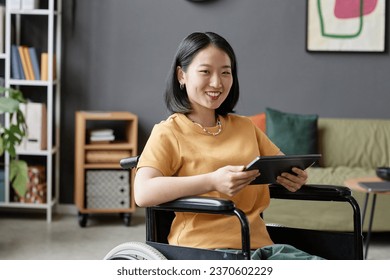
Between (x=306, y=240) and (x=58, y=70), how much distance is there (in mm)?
3063

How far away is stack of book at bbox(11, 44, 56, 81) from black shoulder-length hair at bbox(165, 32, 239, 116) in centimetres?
276

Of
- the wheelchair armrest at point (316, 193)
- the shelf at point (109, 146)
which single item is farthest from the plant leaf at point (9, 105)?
the wheelchair armrest at point (316, 193)

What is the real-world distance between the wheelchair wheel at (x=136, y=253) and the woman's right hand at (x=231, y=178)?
0.22m

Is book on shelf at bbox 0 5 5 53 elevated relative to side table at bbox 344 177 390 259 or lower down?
elevated

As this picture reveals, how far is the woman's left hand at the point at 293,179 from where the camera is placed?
2037mm

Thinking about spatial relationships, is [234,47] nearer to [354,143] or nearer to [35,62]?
[354,143]

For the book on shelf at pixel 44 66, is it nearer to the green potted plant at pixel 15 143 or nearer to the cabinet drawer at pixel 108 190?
the green potted plant at pixel 15 143

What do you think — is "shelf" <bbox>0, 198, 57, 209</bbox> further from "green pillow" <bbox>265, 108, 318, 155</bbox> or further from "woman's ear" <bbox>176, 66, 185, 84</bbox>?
"woman's ear" <bbox>176, 66, 185, 84</bbox>

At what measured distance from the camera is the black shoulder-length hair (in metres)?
2.00

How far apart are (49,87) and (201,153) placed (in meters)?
2.90

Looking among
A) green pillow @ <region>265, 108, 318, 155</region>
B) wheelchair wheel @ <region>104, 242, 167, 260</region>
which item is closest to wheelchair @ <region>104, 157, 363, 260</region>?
wheelchair wheel @ <region>104, 242, 167, 260</region>

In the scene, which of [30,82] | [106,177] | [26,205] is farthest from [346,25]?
[26,205]

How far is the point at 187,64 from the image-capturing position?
79.7 inches
